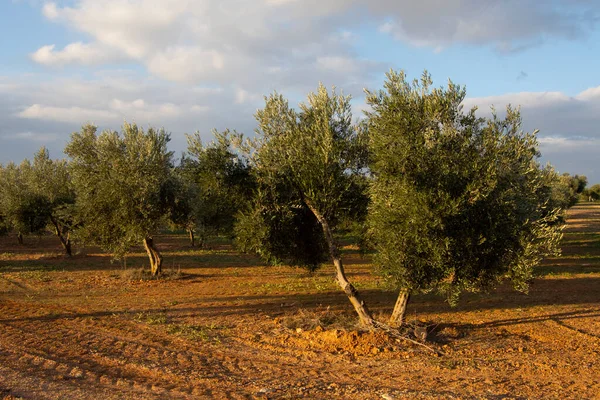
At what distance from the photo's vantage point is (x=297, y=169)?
13.6 m

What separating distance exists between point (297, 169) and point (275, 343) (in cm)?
520

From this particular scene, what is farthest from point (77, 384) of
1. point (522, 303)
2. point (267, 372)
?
point (522, 303)

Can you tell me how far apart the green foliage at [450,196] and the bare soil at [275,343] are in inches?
78.6

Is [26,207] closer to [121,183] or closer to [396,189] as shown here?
[121,183]

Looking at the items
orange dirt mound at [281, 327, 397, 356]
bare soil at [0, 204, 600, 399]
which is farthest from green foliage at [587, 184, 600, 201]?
orange dirt mound at [281, 327, 397, 356]

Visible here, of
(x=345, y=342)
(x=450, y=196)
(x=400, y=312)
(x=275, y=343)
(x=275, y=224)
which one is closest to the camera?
(x=450, y=196)

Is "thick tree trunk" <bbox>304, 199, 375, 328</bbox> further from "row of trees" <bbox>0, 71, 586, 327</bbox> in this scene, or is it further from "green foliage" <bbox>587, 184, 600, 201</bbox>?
"green foliage" <bbox>587, 184, 600, 201</bbox>

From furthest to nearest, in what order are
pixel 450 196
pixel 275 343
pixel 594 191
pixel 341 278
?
pixel 594 191
pixel 341 278
pixel 275 343
pixel 450 196

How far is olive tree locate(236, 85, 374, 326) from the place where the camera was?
13375 millimetres

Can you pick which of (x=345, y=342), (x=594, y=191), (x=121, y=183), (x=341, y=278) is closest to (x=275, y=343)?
(x=345, y=342)

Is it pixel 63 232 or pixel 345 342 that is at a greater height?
pixel 63 232

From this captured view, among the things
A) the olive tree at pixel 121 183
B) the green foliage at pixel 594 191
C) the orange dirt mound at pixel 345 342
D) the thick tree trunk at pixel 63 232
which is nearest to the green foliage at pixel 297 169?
the orange dirt mound at pixel 345 342

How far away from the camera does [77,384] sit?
9.64 metres

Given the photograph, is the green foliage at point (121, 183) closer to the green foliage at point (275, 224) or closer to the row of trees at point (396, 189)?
the row of trees at point (396, 189)
